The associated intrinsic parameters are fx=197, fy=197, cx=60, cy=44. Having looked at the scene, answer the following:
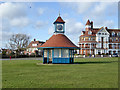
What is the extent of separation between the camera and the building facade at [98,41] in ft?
281

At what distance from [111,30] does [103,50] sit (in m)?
11.1

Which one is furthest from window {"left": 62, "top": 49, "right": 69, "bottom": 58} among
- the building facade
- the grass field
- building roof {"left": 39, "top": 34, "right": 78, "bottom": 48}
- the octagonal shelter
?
the building facade

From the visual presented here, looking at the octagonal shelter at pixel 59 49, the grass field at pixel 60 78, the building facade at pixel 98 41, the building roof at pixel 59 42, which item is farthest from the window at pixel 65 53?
the building facade at pixel 98 41

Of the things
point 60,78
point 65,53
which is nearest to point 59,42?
point 65,53

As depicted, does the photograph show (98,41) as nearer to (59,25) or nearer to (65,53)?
(59,25)

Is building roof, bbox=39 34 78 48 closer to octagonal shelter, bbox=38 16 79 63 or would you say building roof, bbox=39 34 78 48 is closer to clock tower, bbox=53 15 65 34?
octagonal shelter, bbox=38 16 79 63

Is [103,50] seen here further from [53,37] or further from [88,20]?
[53,37]

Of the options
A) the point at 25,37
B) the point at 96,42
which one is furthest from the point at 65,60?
the point at 96,42

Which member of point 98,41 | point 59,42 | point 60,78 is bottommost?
point 60,78

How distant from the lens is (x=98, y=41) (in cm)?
8669

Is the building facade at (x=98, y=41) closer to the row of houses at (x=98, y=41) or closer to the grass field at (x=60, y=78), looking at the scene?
the row of houses at (x=98, y=41)

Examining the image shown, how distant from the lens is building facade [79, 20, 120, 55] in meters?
85.5

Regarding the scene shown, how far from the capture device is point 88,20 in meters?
88.1

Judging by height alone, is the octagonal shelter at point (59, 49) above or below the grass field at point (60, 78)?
above
